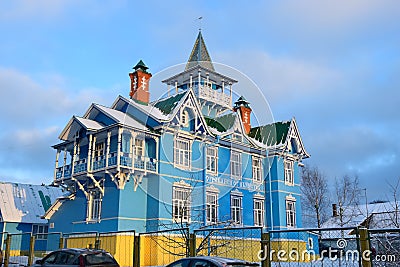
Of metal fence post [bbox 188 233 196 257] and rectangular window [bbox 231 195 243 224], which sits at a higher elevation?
rectangular window [bbox 231 195 243 224]

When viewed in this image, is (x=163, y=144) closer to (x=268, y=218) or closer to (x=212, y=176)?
(x=212, y=176)

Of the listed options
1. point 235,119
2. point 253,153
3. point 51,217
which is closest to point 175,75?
point 235,119

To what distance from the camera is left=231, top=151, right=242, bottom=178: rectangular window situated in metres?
32.6

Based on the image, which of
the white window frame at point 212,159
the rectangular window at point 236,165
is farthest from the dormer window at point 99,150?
the rectangular window at point 236,165

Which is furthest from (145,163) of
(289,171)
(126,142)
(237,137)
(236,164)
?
(289,171)

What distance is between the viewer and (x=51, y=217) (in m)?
31.2

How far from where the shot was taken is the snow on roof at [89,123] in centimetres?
2730

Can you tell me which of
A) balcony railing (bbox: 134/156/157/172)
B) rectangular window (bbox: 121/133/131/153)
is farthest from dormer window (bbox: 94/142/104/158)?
balcony railing (bbox: 134/156/157/172)

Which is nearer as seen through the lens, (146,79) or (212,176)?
(212,176)

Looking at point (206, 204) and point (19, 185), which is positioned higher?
A: point (19, 185)

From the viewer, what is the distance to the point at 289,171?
3672 centimetres

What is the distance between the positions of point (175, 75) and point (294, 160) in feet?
42.4

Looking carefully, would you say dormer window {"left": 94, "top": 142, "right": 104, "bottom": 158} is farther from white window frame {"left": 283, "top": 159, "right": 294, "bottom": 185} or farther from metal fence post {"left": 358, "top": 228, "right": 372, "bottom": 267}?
metal fence post {"left": 358, "top": 228, "right": 372, "bottom": 267}

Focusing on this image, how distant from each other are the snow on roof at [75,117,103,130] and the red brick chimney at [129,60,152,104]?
4.49m
